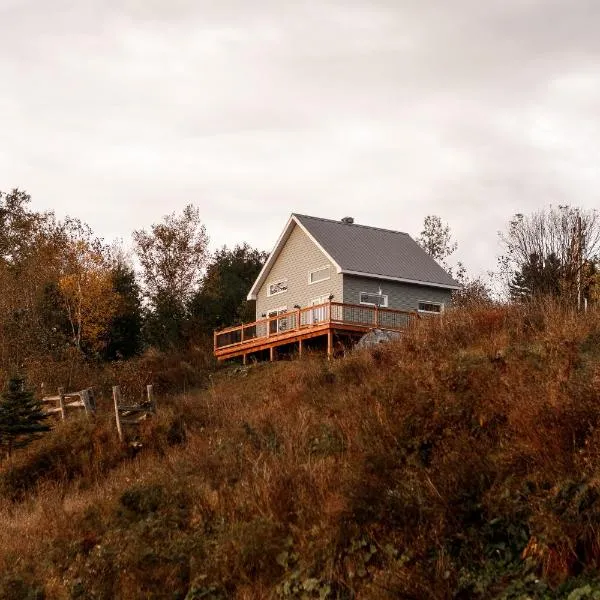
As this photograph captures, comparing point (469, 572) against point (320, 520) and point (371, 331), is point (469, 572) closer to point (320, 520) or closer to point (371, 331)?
point (320, 520)

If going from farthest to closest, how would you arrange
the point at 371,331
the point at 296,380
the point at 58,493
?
the point at 371,331 → the point at 296,380 → the point at 58,493

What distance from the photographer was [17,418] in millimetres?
23469

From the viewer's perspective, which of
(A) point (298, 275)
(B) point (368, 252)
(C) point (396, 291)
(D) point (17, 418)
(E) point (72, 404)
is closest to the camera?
(D) point (17, 418)

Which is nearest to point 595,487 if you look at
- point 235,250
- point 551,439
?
point 551,439

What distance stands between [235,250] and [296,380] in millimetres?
33506

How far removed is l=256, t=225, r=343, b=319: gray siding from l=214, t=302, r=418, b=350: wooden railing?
111 cm

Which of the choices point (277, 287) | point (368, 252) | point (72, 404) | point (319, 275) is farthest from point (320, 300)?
point (72, 404)

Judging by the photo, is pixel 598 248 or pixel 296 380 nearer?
pixel 296 380

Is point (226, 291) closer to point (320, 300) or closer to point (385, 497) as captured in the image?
Result: point (320, 300)

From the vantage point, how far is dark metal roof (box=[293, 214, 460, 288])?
1540 inches

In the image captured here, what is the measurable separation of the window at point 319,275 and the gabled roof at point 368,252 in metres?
0.86

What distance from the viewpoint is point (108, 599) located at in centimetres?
1331

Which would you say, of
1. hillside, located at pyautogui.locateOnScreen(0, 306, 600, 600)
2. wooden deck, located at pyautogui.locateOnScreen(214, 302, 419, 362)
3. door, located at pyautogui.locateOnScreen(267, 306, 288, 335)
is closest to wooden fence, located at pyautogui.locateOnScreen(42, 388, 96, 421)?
hillside, located at pyautogui.locateOnScreen(0, 306, 600, 600)

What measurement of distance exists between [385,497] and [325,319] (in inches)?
962
